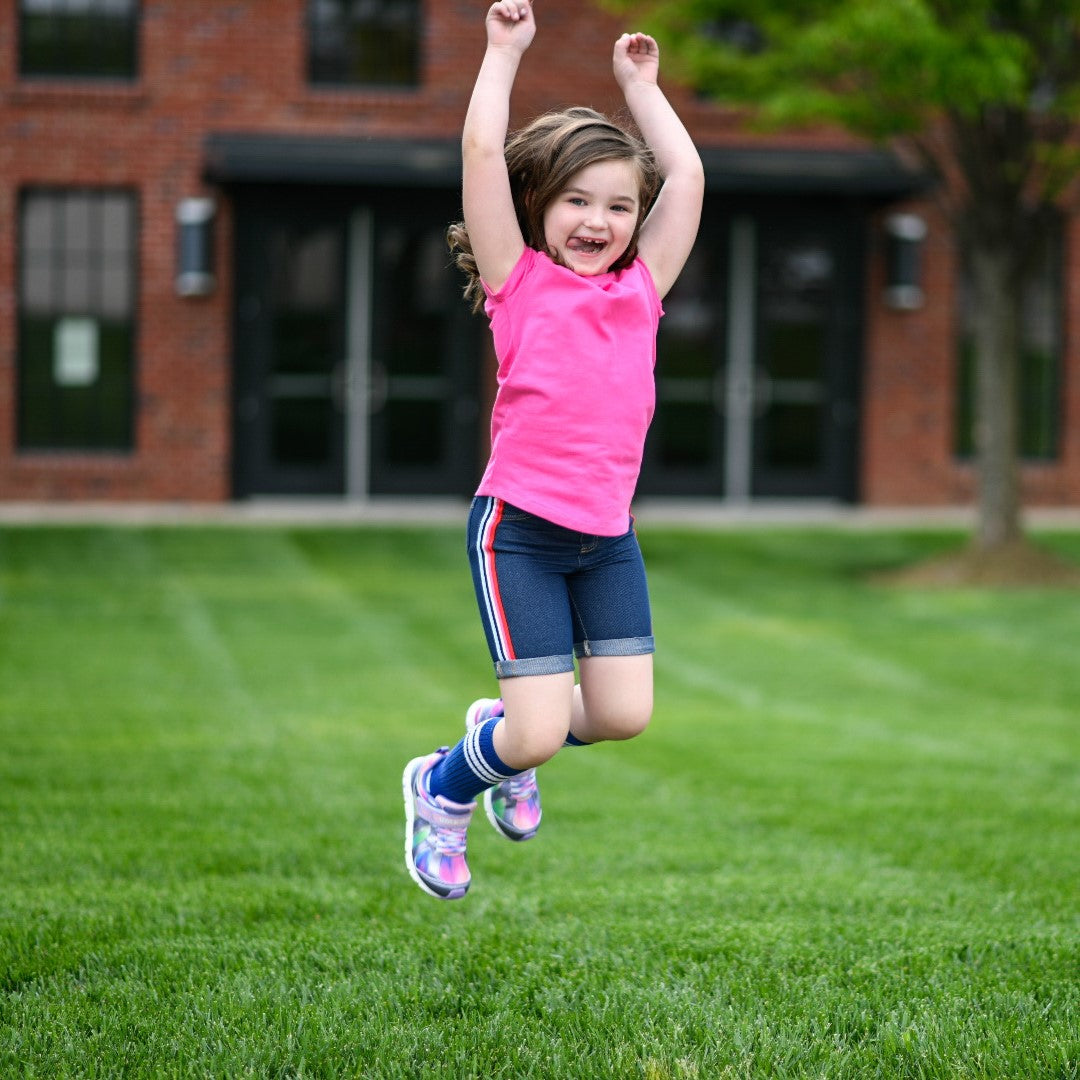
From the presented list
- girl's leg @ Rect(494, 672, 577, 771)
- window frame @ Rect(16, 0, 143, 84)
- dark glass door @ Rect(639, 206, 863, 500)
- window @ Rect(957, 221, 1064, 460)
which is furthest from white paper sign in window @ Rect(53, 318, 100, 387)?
girl's leg @ Rect(494, 672, 577, 771)

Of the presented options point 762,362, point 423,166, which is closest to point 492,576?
point 423,166

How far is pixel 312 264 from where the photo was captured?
16797mm

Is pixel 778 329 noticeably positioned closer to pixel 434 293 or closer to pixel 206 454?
pixel 434 293

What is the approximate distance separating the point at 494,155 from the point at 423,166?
12.3m

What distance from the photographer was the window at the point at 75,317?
655 inches

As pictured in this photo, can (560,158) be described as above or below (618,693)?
above

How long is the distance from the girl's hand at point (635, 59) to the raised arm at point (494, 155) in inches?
14.5

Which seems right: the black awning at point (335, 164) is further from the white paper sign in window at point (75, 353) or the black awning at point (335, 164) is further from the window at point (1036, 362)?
the window at point (1036, 362)

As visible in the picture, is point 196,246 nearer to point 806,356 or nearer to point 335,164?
point 335,164

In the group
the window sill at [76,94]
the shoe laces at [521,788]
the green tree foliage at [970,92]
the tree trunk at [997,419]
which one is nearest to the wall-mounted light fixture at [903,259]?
the green tree foliage at [970,92]

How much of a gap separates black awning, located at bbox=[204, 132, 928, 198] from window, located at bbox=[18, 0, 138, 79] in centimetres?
133

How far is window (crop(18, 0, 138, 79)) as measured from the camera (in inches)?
653

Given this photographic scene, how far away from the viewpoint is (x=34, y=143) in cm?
1652

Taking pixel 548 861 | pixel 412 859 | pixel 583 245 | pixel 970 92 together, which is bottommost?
pixel 548 861
